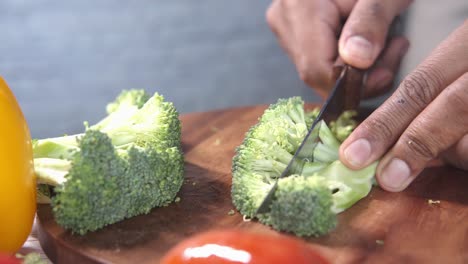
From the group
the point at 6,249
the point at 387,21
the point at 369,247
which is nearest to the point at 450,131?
the point at 369,247

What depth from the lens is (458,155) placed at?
1.88 meters

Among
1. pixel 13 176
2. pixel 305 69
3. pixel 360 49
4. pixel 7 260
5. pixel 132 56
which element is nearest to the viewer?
pixel 7 260

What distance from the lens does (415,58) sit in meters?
2.52

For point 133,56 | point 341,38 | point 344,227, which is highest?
point 341,38

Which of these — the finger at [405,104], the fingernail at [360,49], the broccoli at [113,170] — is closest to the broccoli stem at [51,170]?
the broccoli at [113,170]

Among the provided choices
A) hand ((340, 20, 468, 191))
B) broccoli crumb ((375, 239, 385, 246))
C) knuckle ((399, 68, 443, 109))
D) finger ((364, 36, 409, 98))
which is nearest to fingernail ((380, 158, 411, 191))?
hand ((340, 20, 468, 191))

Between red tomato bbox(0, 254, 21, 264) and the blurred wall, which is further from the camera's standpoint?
the blurred wall

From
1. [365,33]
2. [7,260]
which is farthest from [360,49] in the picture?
[7,260]

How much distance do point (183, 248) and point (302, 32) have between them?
1.50m

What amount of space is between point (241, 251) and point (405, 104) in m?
0.81

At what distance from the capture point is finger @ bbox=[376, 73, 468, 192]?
68.8 inches

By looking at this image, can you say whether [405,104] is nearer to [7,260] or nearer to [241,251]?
[241,251]

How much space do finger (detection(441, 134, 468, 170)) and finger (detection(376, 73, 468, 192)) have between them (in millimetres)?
103

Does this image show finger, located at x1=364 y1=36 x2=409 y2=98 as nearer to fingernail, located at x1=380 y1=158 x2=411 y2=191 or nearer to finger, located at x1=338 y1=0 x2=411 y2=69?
finger, located at x1=338 y1=0 x2=411 y2=69
